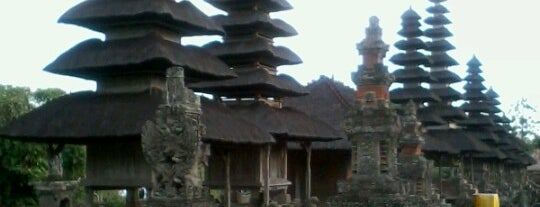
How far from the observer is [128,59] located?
2088 cm

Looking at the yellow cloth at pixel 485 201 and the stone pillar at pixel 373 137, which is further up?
the stone pillar at pixel 373 137

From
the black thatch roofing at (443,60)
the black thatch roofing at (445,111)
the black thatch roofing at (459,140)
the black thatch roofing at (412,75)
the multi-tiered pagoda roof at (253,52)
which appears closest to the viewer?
the multi-tiered pagoda roof at (253,52)

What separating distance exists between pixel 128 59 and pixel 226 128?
10.4 feet

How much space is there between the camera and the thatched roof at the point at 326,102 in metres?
34.3

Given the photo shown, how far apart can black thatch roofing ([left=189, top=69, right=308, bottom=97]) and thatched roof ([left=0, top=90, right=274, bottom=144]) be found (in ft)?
16.8

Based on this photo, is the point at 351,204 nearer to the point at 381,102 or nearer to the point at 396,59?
the point at 381,102

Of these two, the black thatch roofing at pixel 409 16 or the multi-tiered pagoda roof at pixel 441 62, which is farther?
the multi-tiered pagoda roof at pixel 441 62

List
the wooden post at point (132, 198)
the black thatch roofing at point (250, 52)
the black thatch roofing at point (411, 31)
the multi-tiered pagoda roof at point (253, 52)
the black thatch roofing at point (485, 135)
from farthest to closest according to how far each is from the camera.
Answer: the black thatch roofing at point (485, 135), the black thatch roofing at point (411, 31), the black thatch roofing at point (250, 52), the multi-tiered pagoda roof at point (253, 52), the wooden post at point (132, 198)

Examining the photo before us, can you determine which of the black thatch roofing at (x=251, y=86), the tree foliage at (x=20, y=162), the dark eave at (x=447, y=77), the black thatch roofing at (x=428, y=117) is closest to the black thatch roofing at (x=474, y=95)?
the dark eave at (x=447, y=77)

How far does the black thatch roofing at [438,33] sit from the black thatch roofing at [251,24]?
17694 millimetres

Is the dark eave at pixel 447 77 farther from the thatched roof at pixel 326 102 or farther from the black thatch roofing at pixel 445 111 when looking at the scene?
the thatched roof at pixel 326 102

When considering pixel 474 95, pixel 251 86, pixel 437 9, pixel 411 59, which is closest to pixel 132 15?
pixel 251 86

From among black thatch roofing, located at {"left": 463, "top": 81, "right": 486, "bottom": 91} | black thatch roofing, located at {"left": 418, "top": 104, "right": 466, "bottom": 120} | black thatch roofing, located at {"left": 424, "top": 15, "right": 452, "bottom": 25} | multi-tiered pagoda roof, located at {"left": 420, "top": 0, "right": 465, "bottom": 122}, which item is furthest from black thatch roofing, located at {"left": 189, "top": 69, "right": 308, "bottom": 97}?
black thatch roofing, located at {"left": 463, "top": 81, "right": 486, "bottom": 91}

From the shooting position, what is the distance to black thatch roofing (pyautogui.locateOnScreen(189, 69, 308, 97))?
27.4 m
